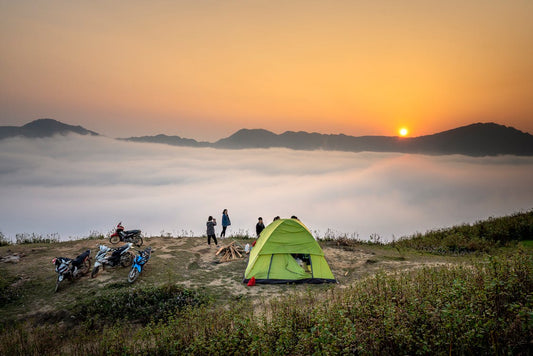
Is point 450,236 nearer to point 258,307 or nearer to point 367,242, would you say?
point 367,242

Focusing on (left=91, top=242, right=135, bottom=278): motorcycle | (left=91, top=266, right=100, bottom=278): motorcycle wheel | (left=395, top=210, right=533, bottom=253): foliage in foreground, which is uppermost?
(left=91, top=242, right=135, bottom=278): motorcycle

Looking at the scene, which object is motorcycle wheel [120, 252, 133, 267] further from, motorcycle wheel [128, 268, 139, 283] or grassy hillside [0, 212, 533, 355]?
motorcycle wheel [128, 268, 139, 283]

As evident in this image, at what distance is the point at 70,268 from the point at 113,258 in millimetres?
1637

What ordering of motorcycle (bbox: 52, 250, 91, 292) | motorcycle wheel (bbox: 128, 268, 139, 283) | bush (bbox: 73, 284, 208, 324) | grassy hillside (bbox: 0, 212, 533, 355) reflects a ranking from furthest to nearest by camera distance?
motorcycle wheel (bbox: 128, 268, 139, 283)
motorcycle (bbox: 52, 250, 91, 292)
bush (bbox: 73, 284, 208, 324)
grassy hillside (bbox: 0, 212, 533, 355)

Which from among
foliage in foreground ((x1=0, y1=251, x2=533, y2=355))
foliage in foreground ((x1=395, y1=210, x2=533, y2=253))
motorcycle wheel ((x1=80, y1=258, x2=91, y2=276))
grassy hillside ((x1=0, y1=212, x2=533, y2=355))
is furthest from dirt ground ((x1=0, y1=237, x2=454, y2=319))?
foliage in foreground ((x1=395, y1=210, x2=533, y2=253))

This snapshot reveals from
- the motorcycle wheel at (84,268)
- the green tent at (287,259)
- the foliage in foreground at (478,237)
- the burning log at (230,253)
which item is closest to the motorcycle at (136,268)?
the motorcycle wheel at (84,268)

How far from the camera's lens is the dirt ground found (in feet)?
35.9

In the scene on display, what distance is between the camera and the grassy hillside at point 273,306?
16.0 feet

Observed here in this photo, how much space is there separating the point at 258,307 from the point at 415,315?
5.46 metres

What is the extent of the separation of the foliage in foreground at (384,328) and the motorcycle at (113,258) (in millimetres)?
4811

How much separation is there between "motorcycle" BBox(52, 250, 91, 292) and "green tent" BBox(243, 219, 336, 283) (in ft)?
23.6

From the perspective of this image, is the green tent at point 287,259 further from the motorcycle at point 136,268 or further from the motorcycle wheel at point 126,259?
the motorcycle wheel at point 126,259

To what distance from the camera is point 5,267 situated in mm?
13336

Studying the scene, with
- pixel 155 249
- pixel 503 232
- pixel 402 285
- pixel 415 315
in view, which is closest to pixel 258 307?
pixel 402 285
